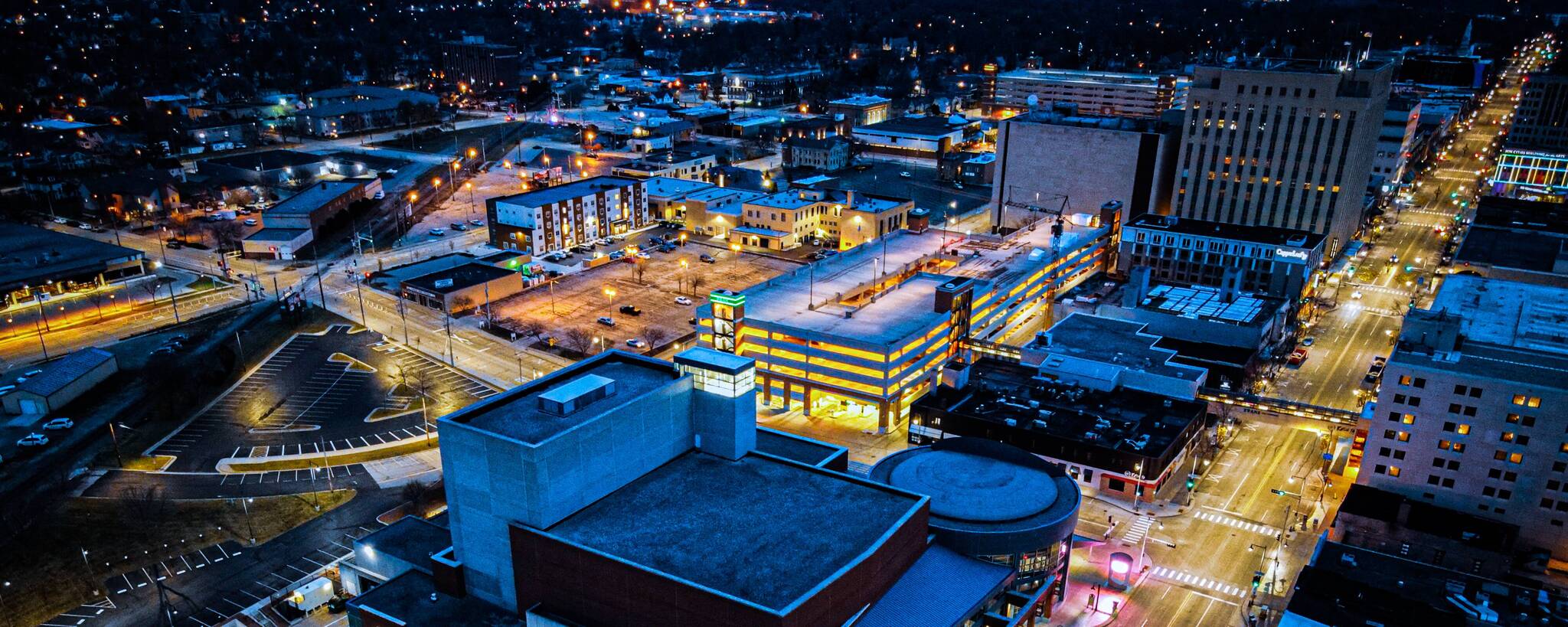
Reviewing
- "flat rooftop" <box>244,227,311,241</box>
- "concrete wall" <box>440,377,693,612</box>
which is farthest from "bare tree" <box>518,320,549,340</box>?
"flat rooftop" <box>244,227,311,241</box>

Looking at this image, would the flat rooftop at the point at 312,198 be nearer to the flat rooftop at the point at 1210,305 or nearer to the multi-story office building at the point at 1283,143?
the flat rooftop at the point at 1210,305

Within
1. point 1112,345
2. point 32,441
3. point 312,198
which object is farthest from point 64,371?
point 1112,345

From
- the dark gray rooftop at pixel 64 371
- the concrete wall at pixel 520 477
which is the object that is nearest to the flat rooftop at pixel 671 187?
the dark gray rooftop at pixel 64 371

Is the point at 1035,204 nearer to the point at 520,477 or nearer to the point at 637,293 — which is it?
the point at 637,293

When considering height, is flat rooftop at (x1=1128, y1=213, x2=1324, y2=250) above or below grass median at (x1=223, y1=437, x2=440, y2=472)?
above

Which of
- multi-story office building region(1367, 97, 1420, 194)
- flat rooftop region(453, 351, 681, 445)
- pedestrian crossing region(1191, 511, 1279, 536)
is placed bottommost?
pedestrian crossing region(1191, 511, 1279, 536)

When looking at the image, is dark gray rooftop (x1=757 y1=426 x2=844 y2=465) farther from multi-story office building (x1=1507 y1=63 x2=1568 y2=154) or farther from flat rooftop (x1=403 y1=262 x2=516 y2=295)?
multi-story office building (x1=1507 y1=63 x2=1568 y2=154)
